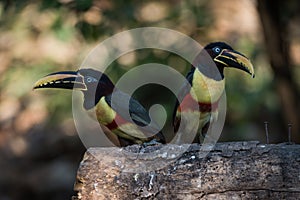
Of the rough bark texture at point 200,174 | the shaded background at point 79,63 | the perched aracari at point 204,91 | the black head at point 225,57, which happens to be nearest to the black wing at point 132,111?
the perched aracari at point 204,91

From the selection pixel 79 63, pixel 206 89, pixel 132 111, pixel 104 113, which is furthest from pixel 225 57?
pixel 79 63

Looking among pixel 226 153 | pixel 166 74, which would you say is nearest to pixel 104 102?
pixel 226 153

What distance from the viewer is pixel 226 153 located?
→ 11.7 feet

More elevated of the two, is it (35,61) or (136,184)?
(35,61)

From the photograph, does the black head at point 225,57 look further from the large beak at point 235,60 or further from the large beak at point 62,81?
the large beak at point 62,81

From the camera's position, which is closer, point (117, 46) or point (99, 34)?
point (99, 34)

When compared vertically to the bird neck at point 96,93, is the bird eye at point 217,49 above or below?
above

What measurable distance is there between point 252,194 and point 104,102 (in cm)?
120

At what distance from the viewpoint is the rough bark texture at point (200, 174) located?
3.47m

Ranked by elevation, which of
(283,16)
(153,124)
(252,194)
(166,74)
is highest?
(283,16)

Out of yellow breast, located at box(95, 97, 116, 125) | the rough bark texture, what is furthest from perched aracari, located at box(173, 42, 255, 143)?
the rough bark texture

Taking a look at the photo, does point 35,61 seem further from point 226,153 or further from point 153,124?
point 226,153

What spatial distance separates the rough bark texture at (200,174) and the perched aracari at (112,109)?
0.59 meters

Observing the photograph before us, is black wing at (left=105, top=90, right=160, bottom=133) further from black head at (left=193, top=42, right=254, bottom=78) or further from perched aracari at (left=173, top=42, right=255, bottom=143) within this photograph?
black head at (left=193, top=42, right=254, bottom=78)
